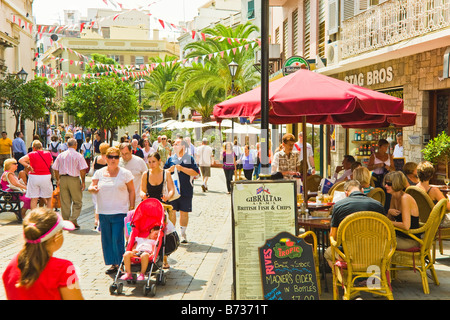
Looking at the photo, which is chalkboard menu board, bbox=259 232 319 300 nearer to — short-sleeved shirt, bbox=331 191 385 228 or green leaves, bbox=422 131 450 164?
short-sleeved shirt, bbox=331 191 385 228

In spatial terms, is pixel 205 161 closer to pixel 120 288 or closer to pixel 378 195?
pixel 378 195

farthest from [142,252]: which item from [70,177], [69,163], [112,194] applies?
[70,177]

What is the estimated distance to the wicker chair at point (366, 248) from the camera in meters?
5.46

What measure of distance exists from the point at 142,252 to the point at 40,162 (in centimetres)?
530

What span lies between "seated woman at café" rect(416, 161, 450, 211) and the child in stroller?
12.4 feet

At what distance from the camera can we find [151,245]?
6973 millimetres

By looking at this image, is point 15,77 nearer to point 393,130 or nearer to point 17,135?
point 17,135

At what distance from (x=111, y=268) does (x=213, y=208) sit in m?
7.17

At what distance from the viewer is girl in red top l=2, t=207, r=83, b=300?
3047 mm

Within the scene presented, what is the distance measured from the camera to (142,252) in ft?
22.6

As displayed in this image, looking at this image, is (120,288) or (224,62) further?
(224,62)

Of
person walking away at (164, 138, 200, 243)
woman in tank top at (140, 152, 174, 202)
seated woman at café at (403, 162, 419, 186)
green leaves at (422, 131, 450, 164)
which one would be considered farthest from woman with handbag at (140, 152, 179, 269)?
green leaves at (422, 131, 450, 164)

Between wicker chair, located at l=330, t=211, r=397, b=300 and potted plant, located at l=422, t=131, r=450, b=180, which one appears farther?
potted plant, located at l=422, t=131, r=450, b=180
